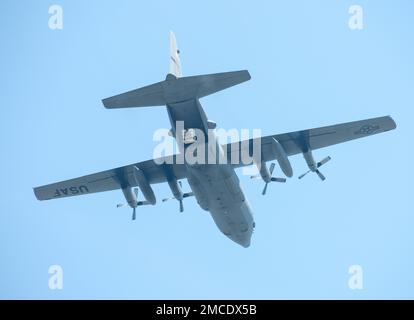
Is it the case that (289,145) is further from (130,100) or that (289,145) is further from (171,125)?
(130,100)

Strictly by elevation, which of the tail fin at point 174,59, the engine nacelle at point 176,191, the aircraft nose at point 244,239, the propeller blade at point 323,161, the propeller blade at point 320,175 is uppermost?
the tail fin at point 174,59

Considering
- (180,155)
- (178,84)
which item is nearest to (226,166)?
(180,155)

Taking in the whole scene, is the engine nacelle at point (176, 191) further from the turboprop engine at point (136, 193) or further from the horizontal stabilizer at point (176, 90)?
the horizontal stabilizer at point (176, 90)

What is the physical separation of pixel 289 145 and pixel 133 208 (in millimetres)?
8737

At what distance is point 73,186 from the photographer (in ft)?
110

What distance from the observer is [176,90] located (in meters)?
26.1

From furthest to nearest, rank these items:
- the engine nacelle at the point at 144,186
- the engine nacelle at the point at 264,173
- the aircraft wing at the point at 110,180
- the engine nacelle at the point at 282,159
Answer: the aircraft wing at the point at 110,180 < the engine nacelle at the point at 144,186 < the engine nacelle at the point at 264,173 < the engine nacelle at the point at 282,159

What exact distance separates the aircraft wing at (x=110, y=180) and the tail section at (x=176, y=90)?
5.37 meters

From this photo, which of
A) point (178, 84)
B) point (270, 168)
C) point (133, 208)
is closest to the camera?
point (178, 84)

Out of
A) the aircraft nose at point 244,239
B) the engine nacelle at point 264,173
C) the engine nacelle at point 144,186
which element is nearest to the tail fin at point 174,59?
the engine nacelle at point 144,186

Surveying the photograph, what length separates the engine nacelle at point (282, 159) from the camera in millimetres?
29594

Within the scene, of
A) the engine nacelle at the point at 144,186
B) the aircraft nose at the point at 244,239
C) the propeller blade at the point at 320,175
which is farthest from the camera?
the aircraft nose at the point at 244,239

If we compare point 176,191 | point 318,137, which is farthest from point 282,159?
point 176,191
